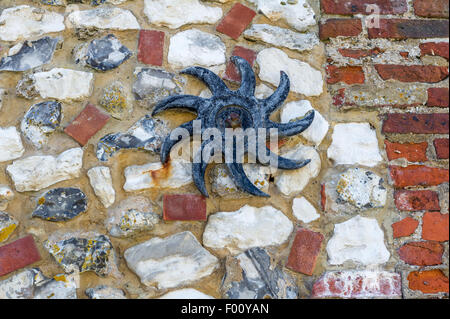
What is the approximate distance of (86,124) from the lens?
52.7 inches

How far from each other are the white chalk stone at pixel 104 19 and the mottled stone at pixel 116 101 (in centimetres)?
22

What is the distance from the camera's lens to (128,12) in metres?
1.47

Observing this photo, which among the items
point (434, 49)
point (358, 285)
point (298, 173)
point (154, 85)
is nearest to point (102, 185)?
point (154, 85)

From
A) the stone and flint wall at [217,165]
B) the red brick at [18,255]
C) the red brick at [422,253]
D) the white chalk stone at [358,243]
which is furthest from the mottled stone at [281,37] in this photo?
the red brick at [18,255]

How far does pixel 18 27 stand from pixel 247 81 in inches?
30.0

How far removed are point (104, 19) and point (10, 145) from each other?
0.50 m

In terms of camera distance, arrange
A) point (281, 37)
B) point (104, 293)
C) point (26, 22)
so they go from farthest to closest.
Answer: point (281, 37) → point (26, 22) → point (104, 293)

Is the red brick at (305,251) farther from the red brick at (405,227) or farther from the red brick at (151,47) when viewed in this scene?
the red brick at (151,47)

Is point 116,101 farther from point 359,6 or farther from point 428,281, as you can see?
point 428,281

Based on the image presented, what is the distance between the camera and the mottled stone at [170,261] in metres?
1.25

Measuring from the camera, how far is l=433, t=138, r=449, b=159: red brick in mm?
1442

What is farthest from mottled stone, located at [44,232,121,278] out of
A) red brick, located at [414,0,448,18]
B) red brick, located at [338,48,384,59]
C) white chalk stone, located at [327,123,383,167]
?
red brick, located at [414,0,448,18]
